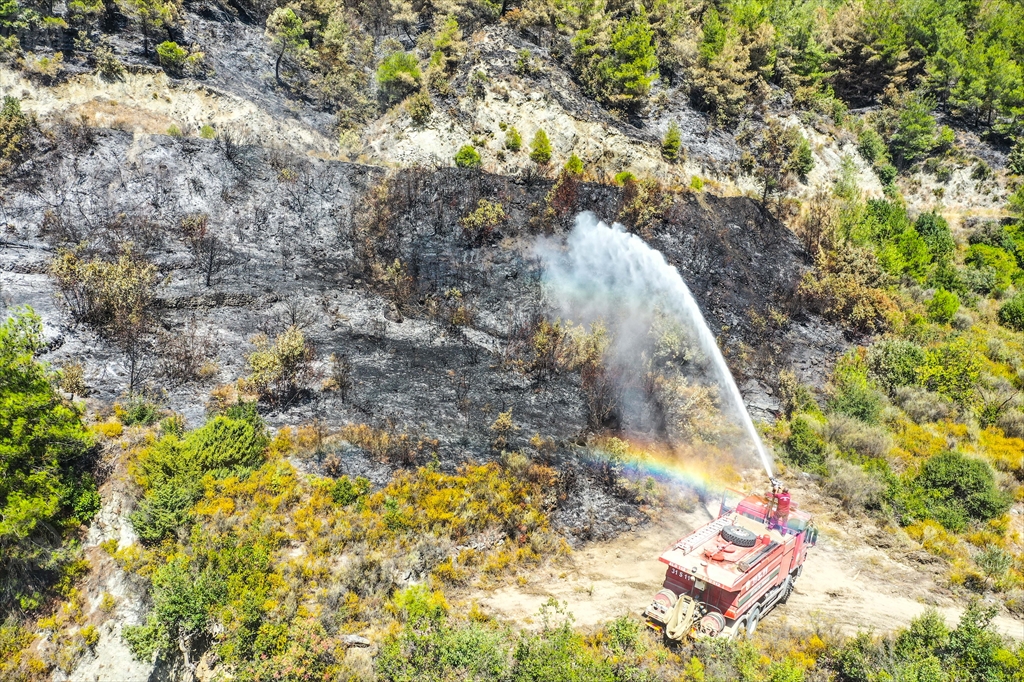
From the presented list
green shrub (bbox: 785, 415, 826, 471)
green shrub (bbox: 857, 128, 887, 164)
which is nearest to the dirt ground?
green shrub (bbox: 785, 415, 826, 471)

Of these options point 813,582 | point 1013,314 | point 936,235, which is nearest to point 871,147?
point 936,235

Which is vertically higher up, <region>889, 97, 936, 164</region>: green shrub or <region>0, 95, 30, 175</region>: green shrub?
<region>889, 97, 936, 164</region>: green shrub

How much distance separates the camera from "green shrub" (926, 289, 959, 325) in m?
28.2

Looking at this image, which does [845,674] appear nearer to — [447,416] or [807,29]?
[447,416]

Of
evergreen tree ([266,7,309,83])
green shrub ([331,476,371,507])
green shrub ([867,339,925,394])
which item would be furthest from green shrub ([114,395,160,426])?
green shrub ([867,339,925,394])

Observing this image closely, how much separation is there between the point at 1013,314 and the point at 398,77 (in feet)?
118

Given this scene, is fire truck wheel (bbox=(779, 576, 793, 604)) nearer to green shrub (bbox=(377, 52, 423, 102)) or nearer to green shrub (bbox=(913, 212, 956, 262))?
green shrub (bbox=(913, 212, 956, 262))

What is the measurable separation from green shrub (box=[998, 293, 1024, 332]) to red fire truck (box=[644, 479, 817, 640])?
22.9 meters

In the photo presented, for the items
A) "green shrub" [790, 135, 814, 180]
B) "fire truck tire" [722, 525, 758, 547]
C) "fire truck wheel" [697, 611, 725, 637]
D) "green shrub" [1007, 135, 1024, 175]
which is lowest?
"fire truck wheel" [697, 611, 725, 637]

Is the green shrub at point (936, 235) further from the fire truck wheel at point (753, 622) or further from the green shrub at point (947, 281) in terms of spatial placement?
the fire truck wheel at point (753, 622)

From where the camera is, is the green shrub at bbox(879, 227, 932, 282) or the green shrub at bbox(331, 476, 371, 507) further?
the green shrub at bbox(879, 227, 932, 282)

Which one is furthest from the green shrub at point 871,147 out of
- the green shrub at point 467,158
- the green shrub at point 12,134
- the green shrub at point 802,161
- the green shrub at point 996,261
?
the green shrub at point 12,134

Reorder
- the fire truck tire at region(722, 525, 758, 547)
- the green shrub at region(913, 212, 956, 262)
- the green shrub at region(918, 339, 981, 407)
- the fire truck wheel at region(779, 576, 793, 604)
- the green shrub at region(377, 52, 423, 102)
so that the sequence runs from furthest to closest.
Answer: the green shrub at region(377, 52, 423, 102) < the green shrub at region(913, 212, 956, 262) < the green shrub at region(918, 339, 981, 407) < the fire truck wheel at region(779, 576, 793, 604) < the fire truck tire at region(722, 525, 758, 547)

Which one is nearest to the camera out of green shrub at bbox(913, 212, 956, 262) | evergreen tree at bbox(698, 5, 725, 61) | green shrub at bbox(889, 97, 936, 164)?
green shrub at bbox(913, 212, 956, 262)
